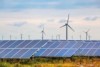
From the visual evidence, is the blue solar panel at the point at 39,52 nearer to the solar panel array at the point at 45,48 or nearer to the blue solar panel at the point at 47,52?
the solar panel array at the point at 45,48

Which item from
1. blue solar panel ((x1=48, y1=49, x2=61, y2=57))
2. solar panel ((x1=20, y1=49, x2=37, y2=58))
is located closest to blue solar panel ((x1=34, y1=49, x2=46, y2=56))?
blue solar panel ((x1=48, y1=49, x2=61, y2=57))

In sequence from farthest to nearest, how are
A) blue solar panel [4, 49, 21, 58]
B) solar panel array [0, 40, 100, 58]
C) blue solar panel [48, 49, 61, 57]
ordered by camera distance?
blue solar panel [48, 49, 61, 57] < solar panel array [0, 40, 100, 58] < blue solar panel [4, 49, 21, 58]

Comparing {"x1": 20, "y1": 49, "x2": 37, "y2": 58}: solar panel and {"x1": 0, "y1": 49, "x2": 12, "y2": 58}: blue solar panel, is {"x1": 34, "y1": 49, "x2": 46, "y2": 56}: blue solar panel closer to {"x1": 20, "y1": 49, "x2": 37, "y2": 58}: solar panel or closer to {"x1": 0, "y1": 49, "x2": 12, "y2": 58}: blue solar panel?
{"x1": 20, "y1": 49, "x2": 37, "y2": 58}: solar panel

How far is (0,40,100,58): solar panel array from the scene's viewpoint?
35.6 m

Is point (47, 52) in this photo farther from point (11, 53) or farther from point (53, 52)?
point (11, 53)

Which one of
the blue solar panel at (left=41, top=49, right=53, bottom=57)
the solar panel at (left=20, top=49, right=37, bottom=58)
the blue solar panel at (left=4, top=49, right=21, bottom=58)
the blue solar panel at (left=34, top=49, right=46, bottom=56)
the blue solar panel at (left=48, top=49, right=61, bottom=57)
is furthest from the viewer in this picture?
the blue solar panel at (left=34, top=49, right=46, bottom=56)

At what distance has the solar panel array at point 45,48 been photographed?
35625 millimetres

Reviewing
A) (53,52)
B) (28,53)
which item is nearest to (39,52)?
(53,52)

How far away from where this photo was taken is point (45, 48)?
39.5 m

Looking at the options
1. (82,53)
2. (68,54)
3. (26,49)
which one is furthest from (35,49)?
(82,53)

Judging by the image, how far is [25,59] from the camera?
34.9 meters

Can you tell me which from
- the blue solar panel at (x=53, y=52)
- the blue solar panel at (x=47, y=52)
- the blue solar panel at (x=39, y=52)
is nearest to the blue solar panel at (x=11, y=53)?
the blue solar panel at (x=39, y=52)

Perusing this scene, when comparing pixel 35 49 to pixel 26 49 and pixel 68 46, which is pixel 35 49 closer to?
pixel 26 49

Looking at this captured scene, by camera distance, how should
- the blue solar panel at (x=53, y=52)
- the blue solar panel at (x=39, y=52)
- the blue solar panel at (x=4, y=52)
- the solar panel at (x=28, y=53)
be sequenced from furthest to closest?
the blue solar panel at (x=39, y=52)
the blue solar panel at (x=53, y=52)
the blue solar panel at (x=4, y=52)
the solar panel at (x=28, y=53)
